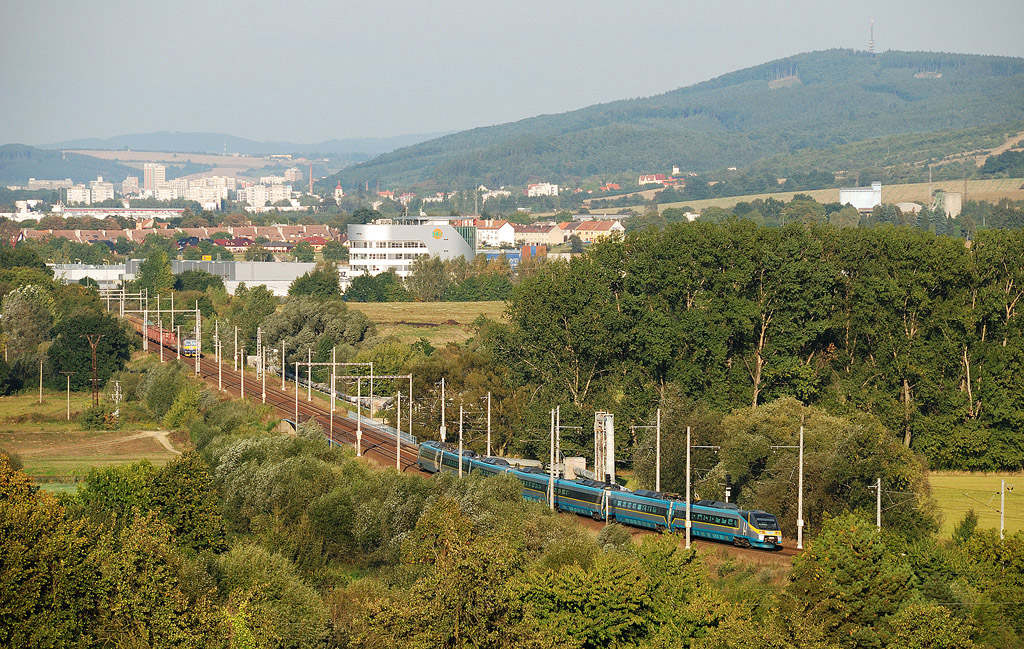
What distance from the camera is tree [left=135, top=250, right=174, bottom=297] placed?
543 feet

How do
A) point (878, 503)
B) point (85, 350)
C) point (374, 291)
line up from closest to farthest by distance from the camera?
point (878, 503) < point (85, 350) < point (374, 291)

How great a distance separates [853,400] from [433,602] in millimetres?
53773

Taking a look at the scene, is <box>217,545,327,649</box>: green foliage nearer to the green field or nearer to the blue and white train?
the blue and white train

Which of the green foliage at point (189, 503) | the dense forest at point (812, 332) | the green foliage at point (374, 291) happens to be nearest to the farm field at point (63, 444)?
the green foliage at point (189, 503)

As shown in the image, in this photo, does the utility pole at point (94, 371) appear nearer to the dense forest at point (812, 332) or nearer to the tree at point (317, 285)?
the dense forest at point (812, 332)

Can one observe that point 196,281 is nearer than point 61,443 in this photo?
No

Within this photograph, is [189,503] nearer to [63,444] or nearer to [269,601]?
[269,601]

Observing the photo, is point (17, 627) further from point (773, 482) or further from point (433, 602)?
point (773, 482)

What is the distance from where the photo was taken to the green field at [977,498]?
60.8 metres

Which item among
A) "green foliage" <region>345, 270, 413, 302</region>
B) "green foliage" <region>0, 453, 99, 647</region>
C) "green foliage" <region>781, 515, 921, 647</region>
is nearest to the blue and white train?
"green foliage" <region>781, 515, 921, 647</region>

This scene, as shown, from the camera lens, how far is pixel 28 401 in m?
106

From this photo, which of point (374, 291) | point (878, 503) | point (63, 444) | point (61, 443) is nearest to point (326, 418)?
point (63, 444)

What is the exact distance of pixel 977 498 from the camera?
67.0m

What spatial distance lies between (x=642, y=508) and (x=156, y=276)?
127023 millimetres
